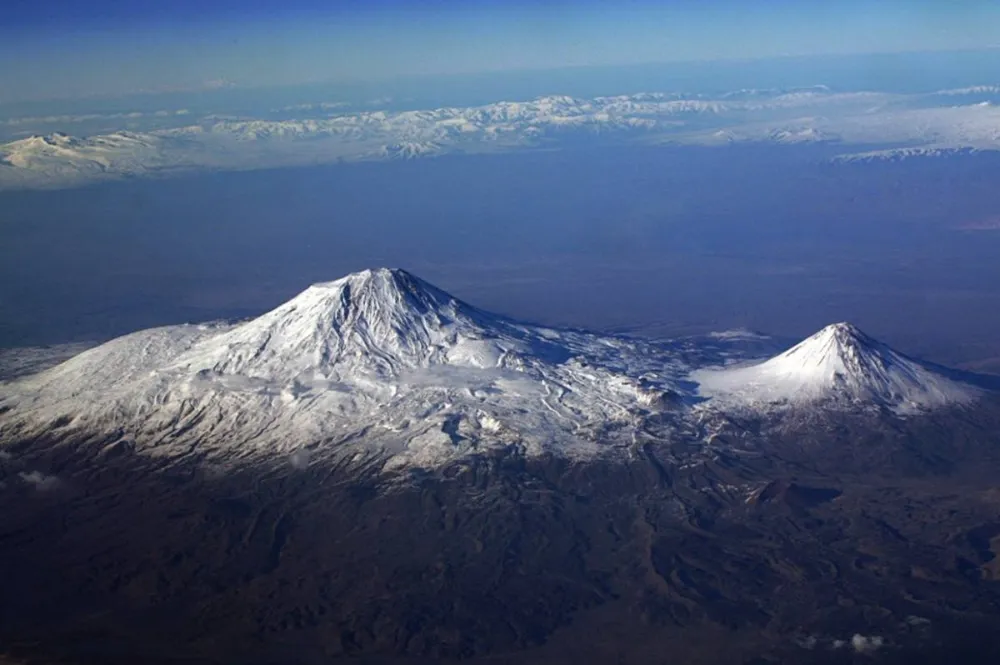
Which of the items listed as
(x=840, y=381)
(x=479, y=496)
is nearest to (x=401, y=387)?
(x=479, y=496)

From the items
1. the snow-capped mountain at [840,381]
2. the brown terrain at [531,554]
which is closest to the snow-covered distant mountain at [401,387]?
the snow-capped mountain at [840,381]

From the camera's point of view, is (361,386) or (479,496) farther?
(361,386)

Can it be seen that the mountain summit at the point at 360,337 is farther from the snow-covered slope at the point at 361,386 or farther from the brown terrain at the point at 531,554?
the brown terrain at the point at 531,554

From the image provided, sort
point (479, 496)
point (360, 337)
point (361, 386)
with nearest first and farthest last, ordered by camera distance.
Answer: point (479, 496) < point (361, 386) < point (360, 337)

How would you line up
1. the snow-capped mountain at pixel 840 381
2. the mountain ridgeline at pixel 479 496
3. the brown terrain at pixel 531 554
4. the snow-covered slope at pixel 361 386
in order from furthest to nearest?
the snow-capped mountain at pixel 840 381 < the snow-covered slope at pixel 361 386 < the mountain ridgeline at pixel 479 496 < the brown terrain at pixel 531 554

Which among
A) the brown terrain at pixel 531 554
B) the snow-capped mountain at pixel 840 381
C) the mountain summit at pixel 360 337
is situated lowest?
the brown terrain at pixel 531 554

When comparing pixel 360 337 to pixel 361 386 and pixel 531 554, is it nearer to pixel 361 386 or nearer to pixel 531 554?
pixel 361 386
